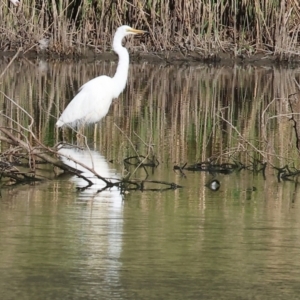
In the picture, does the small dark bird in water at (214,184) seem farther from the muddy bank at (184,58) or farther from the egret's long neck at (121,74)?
the muddy bank at (184,58)

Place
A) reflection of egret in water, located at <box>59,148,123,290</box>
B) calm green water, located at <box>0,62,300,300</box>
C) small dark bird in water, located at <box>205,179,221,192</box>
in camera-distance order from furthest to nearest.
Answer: small dark bird in water, located at <box>205,179,221,192</box>
reflection of egret in water, located at <box>59,148,123,290</box>
calm green water, located at <box>0,62,300,300</box>

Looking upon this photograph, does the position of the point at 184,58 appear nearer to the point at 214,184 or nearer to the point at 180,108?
the point at 180,108

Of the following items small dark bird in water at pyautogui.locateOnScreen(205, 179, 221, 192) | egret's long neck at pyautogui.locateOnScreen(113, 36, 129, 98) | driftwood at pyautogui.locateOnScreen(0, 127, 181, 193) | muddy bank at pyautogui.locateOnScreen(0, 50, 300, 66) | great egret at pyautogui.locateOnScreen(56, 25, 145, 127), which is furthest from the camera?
muddy bank at pyautogui.locateOnScreen(0, 50, 300, 66)

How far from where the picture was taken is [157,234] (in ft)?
21.2

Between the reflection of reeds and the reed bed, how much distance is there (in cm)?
71

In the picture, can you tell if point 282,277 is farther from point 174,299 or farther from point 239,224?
point 239,224

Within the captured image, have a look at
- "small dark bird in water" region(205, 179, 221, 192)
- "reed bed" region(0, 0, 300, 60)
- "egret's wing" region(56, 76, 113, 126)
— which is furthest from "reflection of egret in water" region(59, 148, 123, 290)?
"reed bed" region(0, 0, 300, 60)

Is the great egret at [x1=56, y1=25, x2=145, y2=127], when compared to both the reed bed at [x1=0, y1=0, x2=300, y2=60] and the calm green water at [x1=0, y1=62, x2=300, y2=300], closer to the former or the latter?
the calm green water at [x1=0, y1=62, x2=300, y2=300]

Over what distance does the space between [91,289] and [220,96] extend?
37.6 ft

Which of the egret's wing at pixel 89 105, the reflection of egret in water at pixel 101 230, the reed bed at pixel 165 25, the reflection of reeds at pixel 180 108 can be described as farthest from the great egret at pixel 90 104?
the reed bed at pixel 165 25

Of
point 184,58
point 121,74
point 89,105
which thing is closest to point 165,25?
point 184,58

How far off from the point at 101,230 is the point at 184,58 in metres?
16.2

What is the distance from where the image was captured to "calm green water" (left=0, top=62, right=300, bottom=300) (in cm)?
530

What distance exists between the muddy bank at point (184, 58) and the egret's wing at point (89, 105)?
35.3 ft
